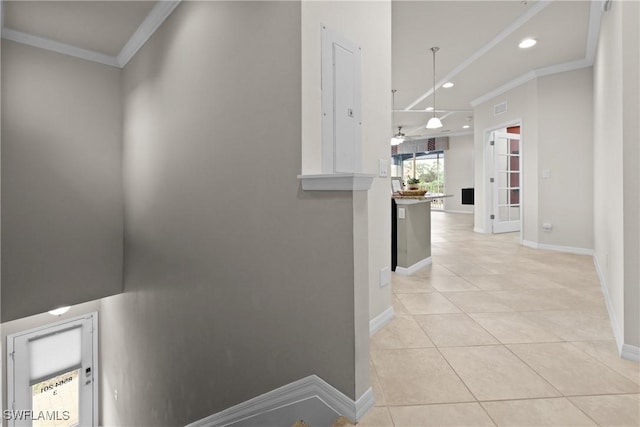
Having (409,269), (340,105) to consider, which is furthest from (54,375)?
(340,105)

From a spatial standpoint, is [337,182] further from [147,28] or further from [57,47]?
[57,47]

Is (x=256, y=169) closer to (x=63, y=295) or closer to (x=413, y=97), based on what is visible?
(x=63, y=295)

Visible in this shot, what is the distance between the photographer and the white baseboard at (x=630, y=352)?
1636 millimetres

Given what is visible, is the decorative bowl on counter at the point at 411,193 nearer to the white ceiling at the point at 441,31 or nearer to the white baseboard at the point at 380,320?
the white baseboard at the point at 380,320

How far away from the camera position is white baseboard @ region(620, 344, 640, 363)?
164cm

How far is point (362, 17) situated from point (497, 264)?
320cm

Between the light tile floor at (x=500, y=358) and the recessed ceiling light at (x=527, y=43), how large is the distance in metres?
2.82

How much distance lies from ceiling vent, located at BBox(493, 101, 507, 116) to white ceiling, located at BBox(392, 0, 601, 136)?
0.25m

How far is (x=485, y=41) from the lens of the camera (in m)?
3.85

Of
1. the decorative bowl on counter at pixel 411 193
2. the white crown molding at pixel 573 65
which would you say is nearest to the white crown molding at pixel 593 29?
the white crown molding at pixel 573 65

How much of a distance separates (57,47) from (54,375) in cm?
482

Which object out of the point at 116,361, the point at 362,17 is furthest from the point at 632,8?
the point at 116,361

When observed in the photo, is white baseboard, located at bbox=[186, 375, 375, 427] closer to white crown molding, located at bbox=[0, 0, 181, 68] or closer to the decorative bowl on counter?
the decorative bowl on counter

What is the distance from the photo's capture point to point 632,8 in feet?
5.40
